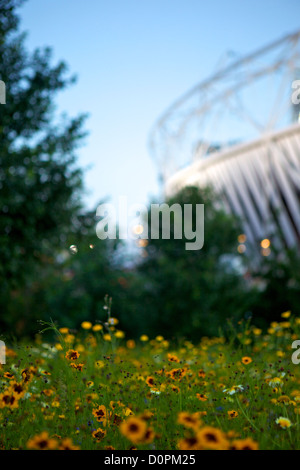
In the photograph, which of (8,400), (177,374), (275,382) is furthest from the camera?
(275,382)

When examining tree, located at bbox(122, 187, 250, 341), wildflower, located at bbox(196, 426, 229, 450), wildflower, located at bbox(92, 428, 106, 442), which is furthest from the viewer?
tree, located at bbox(122, 187, 250, 341)

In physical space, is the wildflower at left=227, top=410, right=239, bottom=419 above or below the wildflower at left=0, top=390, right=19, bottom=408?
below

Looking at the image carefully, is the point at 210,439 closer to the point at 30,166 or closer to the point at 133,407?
the point at 133,407

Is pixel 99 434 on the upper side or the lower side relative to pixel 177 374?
lower

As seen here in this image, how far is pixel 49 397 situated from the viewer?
2.63 meters

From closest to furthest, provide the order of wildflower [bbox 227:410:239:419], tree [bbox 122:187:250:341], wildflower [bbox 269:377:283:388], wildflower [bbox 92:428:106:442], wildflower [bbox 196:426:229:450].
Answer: wildflower [bbox 196:426:229:450] < wildflower [bbox 92:428:106:442] < wildflower [bbox 227:410:239:419] < wildflower [bbox 269:377:283:388] < tree [bbox 122:187:250:341]

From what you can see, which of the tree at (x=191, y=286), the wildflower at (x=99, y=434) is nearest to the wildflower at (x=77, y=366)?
the wildflower at (x=99, y=434)

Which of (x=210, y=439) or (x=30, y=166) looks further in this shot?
(x=30, y=166)

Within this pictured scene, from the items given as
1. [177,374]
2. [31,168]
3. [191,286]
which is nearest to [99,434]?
[177,374]

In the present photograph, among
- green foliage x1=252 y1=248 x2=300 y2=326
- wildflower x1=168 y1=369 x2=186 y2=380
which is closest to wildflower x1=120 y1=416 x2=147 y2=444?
wildflower x1=168 y1=369 x2=186 y2=380

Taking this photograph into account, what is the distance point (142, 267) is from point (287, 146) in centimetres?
663

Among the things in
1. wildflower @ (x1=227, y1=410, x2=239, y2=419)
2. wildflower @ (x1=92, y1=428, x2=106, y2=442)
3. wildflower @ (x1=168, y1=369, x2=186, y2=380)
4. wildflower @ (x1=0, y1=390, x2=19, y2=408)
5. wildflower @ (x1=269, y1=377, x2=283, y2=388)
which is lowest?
wildflower @ (x1=92, y1=428, x2=106, y2=442)

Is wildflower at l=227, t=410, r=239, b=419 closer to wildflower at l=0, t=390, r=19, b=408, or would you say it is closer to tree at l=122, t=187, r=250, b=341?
wildflower at l=0, t=390, r=19, b=408
